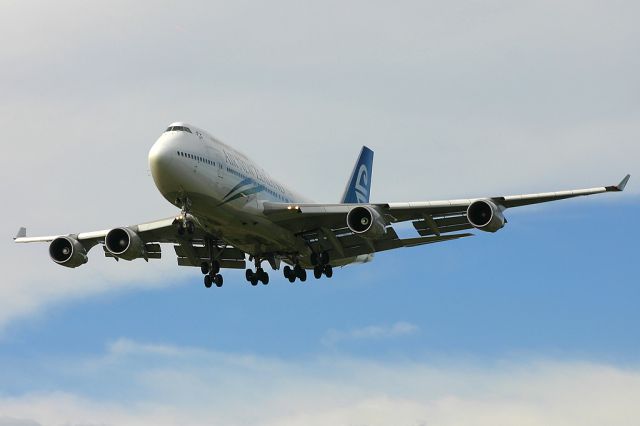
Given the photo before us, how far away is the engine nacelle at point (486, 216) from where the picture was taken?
44.4 meters

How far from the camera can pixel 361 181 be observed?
62.2 m

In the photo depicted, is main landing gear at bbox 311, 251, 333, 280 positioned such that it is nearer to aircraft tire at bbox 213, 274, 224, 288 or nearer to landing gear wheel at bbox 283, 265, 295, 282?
landing gear wheel at bbox 283, 265, 295, 282

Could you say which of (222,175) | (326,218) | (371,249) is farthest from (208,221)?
(371,249)

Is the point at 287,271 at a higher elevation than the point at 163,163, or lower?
higher

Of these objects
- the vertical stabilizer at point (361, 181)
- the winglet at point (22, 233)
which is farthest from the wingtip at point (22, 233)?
the vertical stabilizer at point (361, 181)

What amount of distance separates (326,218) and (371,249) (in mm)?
3803

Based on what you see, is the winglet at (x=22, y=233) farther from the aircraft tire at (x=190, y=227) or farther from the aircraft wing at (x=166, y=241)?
the aircraft tire at (x=190, y=227)

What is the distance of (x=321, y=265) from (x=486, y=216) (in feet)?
32.0

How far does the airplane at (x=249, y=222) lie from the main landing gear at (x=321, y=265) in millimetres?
47

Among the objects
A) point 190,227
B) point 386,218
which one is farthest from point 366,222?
point 190,227

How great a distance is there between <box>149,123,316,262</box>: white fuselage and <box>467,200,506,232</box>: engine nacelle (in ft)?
28.9

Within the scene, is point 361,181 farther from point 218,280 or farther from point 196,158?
point 196,158

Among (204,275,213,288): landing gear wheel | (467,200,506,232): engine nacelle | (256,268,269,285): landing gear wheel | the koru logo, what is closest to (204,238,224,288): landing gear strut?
(204,275,213,288): landing gear wheel

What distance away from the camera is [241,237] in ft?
159
